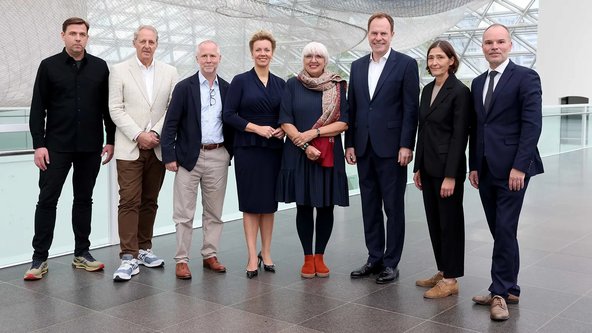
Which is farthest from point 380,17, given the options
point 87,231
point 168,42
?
point 168,42

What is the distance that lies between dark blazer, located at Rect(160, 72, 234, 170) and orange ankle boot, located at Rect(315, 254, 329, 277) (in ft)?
3.97

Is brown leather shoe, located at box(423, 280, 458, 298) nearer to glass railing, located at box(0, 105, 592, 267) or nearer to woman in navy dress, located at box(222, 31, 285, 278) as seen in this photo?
woman in navy dress, located at box(222, 31, 285, 278)

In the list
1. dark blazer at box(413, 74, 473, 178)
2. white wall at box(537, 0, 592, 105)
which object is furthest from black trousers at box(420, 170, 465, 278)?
white wall at box(537, 0, 592, 105)

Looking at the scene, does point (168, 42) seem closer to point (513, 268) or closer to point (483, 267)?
point (483, 267)

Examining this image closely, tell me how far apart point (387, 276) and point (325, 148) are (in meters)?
1.06

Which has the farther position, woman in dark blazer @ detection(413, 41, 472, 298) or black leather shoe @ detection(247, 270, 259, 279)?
black leather shoe @ detection(247, 270, 259, 279)

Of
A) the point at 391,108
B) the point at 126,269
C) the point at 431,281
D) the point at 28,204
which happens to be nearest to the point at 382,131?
the point at 391,108

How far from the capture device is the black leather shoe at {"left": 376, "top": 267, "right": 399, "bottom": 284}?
16.5ft

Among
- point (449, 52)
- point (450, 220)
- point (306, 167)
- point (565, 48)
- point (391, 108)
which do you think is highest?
point (565, 48)

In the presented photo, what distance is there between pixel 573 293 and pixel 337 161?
1900 mm

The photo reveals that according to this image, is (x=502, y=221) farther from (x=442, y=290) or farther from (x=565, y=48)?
(x=565, y=48)

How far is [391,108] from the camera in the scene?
4.92 m

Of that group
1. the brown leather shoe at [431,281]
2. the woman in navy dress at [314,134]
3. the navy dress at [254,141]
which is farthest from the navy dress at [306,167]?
the brown leather shoe at [431,281]

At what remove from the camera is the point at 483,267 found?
5.48 m
